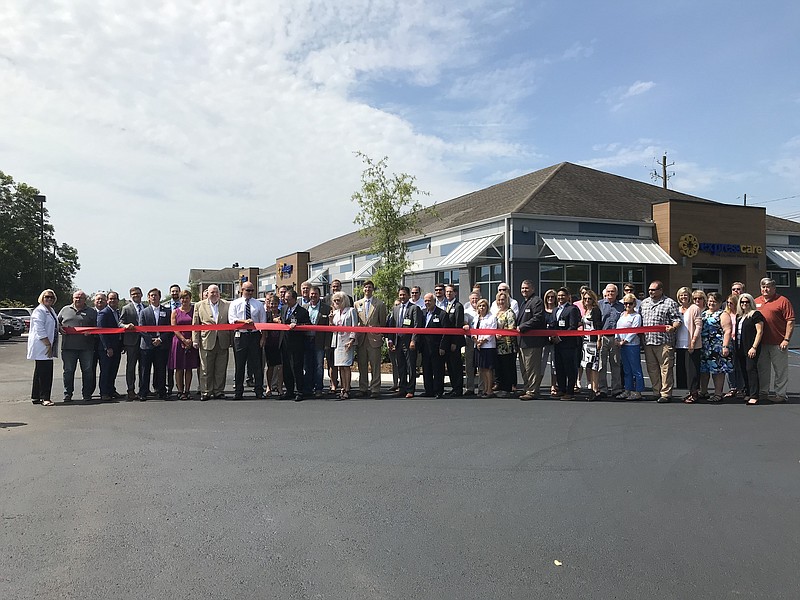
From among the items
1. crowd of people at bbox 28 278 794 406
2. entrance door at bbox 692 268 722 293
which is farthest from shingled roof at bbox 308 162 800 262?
crowd of people at bbox 28 278 794 406

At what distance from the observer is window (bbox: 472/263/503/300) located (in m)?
27.9

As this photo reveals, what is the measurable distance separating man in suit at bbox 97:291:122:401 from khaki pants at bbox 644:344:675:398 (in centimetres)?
898

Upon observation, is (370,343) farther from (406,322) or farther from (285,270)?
(285,270)

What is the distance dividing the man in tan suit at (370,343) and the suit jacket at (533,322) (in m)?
2.50

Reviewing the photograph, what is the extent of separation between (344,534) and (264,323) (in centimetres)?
686

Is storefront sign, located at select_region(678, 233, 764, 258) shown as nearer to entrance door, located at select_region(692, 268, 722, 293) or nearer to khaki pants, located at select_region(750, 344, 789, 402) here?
entrance door, located at select_region(692, 268, 722, 293)

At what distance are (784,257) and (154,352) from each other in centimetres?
3160

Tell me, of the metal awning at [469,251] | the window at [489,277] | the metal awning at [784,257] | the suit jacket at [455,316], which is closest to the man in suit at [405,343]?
the suit jacket at [455,316]

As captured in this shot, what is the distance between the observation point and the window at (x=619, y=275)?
91.7 feet

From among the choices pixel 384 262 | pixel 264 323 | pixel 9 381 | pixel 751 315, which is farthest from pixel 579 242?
pixel 9 381

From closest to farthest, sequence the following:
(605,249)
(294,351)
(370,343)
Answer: (294,351) → (370,343) → (605,249)

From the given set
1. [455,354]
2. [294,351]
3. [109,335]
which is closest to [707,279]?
[455,354]

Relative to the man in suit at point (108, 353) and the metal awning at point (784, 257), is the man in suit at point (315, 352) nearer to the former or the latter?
the man in suit at point (108, 353)

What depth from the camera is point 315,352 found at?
35.8 feet
